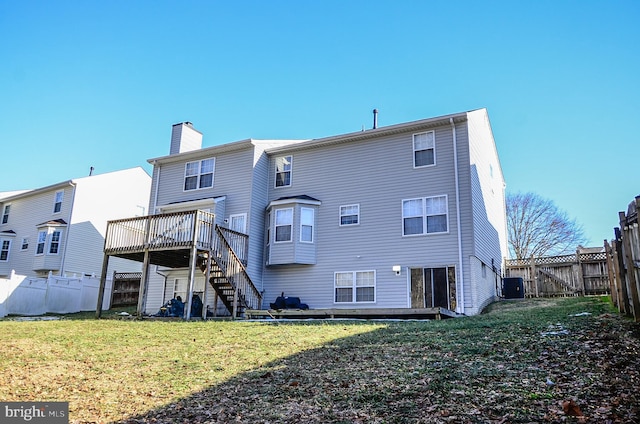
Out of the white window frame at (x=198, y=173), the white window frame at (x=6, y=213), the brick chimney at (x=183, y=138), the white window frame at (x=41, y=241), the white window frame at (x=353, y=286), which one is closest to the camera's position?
the white window frame at (x=353, y=286)

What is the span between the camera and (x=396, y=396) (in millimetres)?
5754

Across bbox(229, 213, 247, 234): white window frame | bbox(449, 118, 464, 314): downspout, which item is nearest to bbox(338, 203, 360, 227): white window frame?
bbox(449, 118, 464, 314): downspout

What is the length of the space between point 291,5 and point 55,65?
27.5ft

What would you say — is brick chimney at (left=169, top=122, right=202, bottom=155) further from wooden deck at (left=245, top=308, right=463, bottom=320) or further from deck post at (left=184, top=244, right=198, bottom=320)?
wooden deck at (left=245, top=308, right=463, bottom=320)

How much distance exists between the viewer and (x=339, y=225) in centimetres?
1800

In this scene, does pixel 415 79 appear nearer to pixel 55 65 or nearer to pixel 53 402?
pixel 55 65

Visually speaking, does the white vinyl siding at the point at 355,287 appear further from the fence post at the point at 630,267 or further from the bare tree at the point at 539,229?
the bare tree at the point at 539,229

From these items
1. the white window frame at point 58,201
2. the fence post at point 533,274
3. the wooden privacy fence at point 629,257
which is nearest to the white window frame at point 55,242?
the white window frame at point 58,201

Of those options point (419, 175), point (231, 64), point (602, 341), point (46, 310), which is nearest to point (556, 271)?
point (419, 175)

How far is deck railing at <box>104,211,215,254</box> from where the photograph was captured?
1634 centimetres

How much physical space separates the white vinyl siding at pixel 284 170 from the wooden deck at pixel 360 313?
5901 millimetres

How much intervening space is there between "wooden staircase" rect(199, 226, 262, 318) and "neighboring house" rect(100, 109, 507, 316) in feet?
0.14

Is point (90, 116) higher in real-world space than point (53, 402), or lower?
higher

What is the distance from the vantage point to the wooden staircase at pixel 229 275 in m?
16.8
